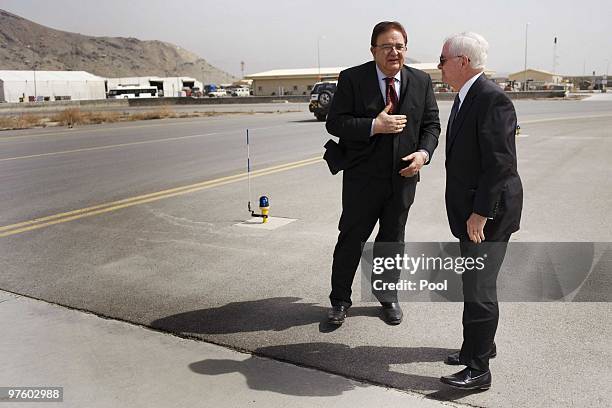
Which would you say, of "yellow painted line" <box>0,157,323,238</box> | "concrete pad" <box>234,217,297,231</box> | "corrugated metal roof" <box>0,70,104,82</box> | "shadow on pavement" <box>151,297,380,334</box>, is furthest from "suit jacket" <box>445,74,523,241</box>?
"corrugated metal roof" <box>0,70,104,82</box>

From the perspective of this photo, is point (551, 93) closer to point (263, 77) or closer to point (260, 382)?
point (263, 77)

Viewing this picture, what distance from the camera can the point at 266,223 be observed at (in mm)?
7539

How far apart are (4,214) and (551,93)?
206 ft

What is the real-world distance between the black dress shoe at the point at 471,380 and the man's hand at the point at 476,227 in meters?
0.77

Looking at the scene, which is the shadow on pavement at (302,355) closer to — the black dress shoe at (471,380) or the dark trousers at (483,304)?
the black dress shoe at (471,380)

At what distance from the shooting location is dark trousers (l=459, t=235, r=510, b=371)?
333cm

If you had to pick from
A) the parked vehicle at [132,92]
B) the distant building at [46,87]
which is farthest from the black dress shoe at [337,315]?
the parked vehicle at [132,92]

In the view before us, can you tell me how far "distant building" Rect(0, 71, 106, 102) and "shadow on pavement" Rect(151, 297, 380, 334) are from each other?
8035 cm

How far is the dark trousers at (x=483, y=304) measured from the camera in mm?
3326

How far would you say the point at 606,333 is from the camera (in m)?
4.10

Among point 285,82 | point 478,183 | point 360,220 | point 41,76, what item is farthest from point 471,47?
point 285,82

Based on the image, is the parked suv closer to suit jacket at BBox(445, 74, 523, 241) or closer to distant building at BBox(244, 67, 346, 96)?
suit jacket at BBox(445, 74, 523, 241)

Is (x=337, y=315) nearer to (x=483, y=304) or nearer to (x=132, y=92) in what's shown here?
(x=483, y=304)

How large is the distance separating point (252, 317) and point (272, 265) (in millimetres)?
1301
